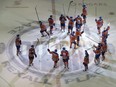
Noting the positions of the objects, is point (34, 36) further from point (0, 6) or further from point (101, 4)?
point (101, 4)

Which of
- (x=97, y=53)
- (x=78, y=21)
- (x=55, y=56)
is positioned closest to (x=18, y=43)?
(x=55, y=56)

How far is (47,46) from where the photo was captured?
16.8 m

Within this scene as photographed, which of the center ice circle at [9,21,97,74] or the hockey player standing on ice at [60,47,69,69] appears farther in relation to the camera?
the center ice circle at [9,21,97,74]

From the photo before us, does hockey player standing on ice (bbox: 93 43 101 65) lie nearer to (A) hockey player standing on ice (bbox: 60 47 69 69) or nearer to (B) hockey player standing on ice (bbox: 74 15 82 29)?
(A) hockey player standing on ice (bbox: 60 47 69 69)

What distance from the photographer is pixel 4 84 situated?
1416cm

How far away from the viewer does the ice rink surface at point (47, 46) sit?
47.4 ft

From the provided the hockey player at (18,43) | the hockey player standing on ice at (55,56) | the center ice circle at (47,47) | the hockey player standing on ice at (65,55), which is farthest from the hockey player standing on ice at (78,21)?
the hockey player at (18,43)

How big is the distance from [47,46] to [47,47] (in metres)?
0.10

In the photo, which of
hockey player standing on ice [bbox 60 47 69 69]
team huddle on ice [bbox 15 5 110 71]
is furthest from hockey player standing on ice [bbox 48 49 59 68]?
hockey player standing on ice [bbox 60 47 69 69]

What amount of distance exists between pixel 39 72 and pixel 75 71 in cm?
179

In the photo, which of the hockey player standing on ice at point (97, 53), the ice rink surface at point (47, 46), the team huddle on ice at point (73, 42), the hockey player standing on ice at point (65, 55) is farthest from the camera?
the hockey player standing on ice at point (97, 53)

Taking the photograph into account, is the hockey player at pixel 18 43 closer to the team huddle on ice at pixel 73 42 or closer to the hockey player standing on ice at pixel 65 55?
the team huddle on ice at pixel 73 42

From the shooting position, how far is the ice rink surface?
14453 mm

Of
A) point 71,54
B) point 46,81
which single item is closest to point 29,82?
point 46,81
